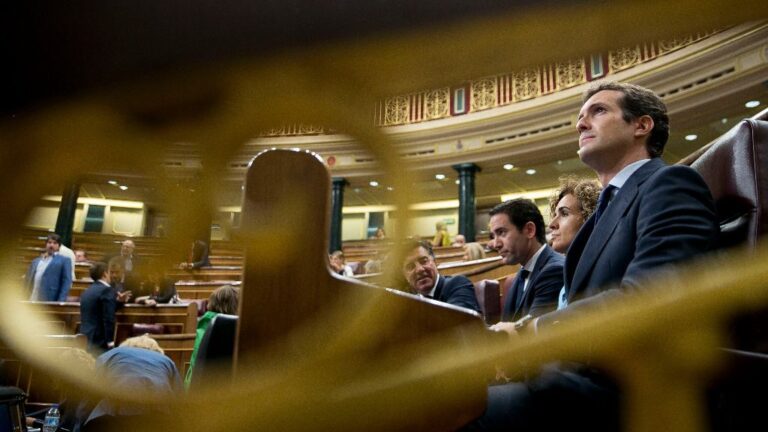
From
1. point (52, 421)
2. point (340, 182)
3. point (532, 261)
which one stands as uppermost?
point (340, 182)

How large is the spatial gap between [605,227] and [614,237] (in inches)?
1.8

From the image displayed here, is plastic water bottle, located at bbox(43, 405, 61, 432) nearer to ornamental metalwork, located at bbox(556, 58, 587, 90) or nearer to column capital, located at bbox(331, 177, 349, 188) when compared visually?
column capital, located at bbox(331, 177, 349, 188)

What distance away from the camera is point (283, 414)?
412 millimetres

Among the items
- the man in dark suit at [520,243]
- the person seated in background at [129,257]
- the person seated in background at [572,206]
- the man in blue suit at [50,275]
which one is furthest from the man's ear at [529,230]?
the man in blue suit at [50,275]

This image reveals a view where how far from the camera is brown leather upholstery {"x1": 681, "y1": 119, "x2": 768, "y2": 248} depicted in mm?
874

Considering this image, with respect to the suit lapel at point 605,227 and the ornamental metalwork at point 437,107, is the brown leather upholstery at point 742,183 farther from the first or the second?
the ornamental metalwork at point 437,107

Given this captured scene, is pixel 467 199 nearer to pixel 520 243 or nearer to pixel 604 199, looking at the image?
pixel 520 243

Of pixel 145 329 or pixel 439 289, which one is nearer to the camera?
pixel 439 289

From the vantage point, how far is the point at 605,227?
100 centimetres

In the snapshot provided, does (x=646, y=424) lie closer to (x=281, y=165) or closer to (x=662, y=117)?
(x=281, y=165)

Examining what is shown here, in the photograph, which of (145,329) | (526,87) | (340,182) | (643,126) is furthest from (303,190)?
(340,182)

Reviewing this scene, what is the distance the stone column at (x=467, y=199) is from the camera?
10.2m

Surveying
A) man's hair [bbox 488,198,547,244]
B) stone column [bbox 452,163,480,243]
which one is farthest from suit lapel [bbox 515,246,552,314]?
stone column [bbox 452,163,480,243]

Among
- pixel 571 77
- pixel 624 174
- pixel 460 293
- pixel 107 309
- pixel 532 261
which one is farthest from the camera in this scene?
pixel 571 77
